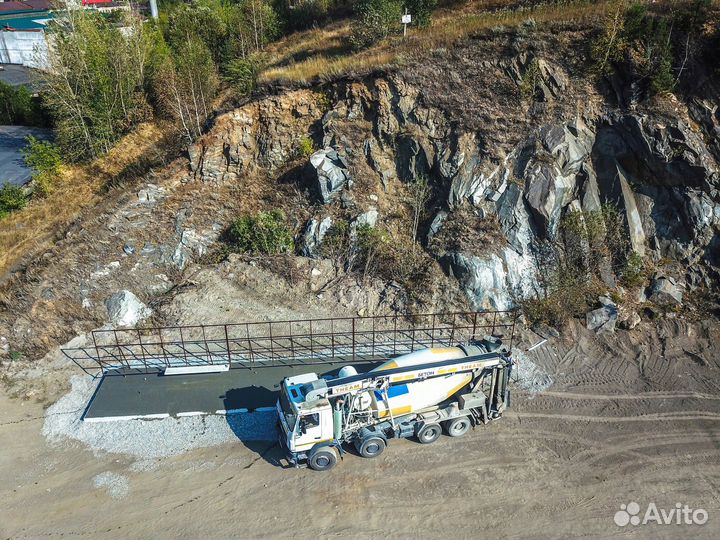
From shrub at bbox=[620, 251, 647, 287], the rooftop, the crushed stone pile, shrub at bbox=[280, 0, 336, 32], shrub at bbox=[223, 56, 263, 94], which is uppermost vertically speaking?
the rooftop

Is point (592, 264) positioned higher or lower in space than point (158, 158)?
lower

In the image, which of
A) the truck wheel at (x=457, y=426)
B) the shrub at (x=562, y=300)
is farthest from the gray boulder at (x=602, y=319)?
the truck wheel at (x=457, y=426)

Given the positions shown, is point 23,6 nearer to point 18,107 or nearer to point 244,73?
point 18,107

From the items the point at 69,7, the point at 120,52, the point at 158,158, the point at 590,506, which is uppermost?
the point at 69,7

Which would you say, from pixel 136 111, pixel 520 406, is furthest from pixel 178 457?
pixel 136 111

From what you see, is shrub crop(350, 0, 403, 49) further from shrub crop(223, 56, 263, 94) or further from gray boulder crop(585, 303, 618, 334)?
→ gray boulder crop(585, 303, 618, 334)

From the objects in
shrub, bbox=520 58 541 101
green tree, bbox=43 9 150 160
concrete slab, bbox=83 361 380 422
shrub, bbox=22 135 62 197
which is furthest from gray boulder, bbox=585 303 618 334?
shrub, bbox=22 135 62 197

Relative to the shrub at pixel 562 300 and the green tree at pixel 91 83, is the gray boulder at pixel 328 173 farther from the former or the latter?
the green tree at pixel 91 83

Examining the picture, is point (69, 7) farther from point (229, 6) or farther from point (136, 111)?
point (229, 6)

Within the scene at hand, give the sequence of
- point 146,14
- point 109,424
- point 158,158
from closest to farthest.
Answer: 1. point 109,424
2. point 158,158
3. point 146,14
